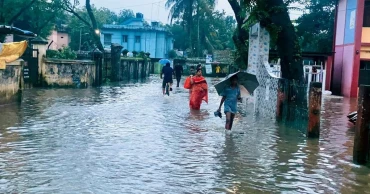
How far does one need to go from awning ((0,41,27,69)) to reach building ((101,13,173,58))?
45.9 meters

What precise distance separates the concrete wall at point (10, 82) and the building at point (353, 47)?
18.9 m

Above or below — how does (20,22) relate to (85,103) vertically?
above

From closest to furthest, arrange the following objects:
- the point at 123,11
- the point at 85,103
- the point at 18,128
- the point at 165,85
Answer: the point at 18,128
the point at 85,103
the point at 165,85
the point at 123,11

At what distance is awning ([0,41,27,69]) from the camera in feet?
51.4

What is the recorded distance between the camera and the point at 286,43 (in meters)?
14.2

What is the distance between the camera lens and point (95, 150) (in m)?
9.02

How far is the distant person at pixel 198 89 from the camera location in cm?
1667

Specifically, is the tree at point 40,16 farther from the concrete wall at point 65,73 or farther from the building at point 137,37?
the building at point 137,37

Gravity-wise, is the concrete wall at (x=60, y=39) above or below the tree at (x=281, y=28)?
above

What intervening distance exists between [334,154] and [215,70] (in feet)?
145

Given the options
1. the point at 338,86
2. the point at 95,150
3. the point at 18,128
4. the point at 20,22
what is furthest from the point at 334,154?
the point at 20,22

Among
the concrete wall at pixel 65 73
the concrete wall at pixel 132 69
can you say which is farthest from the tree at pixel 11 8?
the concrete wall at pixel 65 73

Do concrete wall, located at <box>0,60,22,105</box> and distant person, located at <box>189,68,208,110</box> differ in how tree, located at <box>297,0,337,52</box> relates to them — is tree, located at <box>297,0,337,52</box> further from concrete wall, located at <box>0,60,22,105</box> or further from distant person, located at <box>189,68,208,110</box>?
concrete wall, located at <box>0,60,22,105</box>

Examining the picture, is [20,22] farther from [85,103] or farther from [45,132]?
[45,132]
